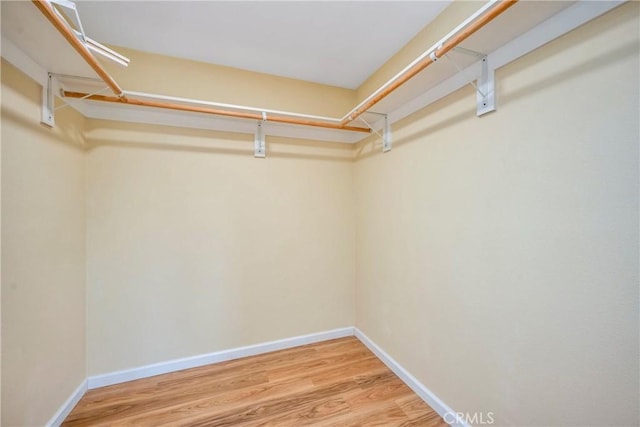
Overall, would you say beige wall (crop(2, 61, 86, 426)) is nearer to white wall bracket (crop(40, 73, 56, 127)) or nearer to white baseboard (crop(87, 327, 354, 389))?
white wall bracket (crop(40, 73, 56, 127))

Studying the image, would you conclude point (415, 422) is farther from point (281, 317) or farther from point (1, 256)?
point (1, 256)

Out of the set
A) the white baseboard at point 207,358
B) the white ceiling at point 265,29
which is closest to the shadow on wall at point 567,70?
the white ceiling at point 265,29

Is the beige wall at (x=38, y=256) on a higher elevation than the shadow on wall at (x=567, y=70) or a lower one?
lower

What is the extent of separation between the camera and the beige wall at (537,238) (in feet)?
2.76

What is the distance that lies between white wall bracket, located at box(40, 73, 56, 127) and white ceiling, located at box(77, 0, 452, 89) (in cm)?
49

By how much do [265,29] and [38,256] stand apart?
1.83 meters

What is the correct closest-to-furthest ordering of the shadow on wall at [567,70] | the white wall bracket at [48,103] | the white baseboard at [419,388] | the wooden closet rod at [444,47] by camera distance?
the shadow on wall at [567,70] → the wooden closet rod at [444,47] → the white wall bracket at [48,103] → the white baseboard at [419,388]

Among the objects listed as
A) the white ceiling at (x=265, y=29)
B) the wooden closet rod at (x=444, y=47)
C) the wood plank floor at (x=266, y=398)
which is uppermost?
the white ceiling at (x=265, y=29)

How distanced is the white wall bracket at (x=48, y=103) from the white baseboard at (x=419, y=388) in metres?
2.68

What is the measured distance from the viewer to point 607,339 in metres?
0.87

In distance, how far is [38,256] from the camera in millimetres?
1294

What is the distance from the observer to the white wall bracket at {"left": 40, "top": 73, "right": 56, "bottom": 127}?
133 cm

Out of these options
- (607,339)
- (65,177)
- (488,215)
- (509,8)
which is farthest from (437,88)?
(65,177)

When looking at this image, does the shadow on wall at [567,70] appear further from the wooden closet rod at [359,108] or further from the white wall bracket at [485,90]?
the wooden closet rod at [359,108]
